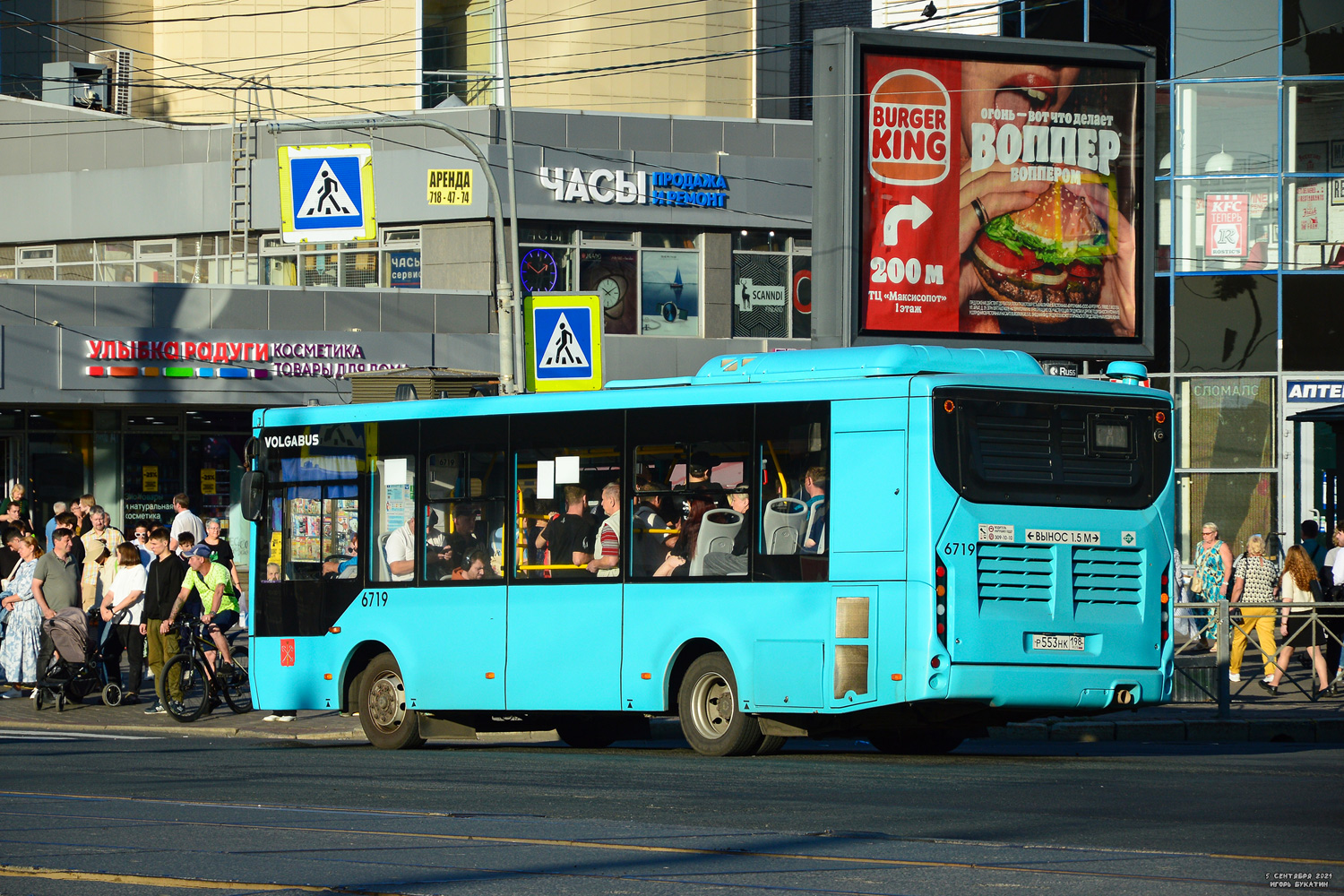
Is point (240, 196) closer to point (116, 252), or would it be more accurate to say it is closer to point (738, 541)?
point (116, 252)

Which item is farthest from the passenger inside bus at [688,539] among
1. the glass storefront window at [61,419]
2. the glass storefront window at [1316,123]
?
the glass storefront window at [61,419]

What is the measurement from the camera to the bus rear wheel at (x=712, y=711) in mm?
13680

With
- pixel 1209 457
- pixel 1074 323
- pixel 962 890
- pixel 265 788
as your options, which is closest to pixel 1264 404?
pixel 1209 457

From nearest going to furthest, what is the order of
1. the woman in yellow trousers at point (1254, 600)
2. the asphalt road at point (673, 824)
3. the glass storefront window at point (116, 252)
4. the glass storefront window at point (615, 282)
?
1. the asphalt road at point (673, 824)
2. the woman in yellow trousers at point (1254, 600)
3. the glass storefront window at point (615, 282)
4. the glass storefront window at point (116, 252)

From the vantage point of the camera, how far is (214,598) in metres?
19.9

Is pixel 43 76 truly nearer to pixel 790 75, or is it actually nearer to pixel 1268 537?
pixel 790 75

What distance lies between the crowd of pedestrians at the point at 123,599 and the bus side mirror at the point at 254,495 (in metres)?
2.88

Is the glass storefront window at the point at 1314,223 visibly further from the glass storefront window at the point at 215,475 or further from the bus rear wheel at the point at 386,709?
the bus rear wheel at the point at 386,709

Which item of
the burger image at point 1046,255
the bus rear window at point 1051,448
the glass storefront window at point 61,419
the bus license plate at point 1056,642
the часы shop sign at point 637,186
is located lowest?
the bus license plate at point 1056,642

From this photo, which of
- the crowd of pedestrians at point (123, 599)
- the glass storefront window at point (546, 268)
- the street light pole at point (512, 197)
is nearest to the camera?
the crowd of pedestrians at point (123, 599)

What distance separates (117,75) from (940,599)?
34.9 metres

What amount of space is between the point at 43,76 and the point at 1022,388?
34.3 meters

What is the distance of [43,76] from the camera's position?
A: 42.1 m

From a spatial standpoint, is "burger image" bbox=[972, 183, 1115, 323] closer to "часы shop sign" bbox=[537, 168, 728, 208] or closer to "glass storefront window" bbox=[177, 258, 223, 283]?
"часы shop sign" bbox=[537, 168, 728, 208]
